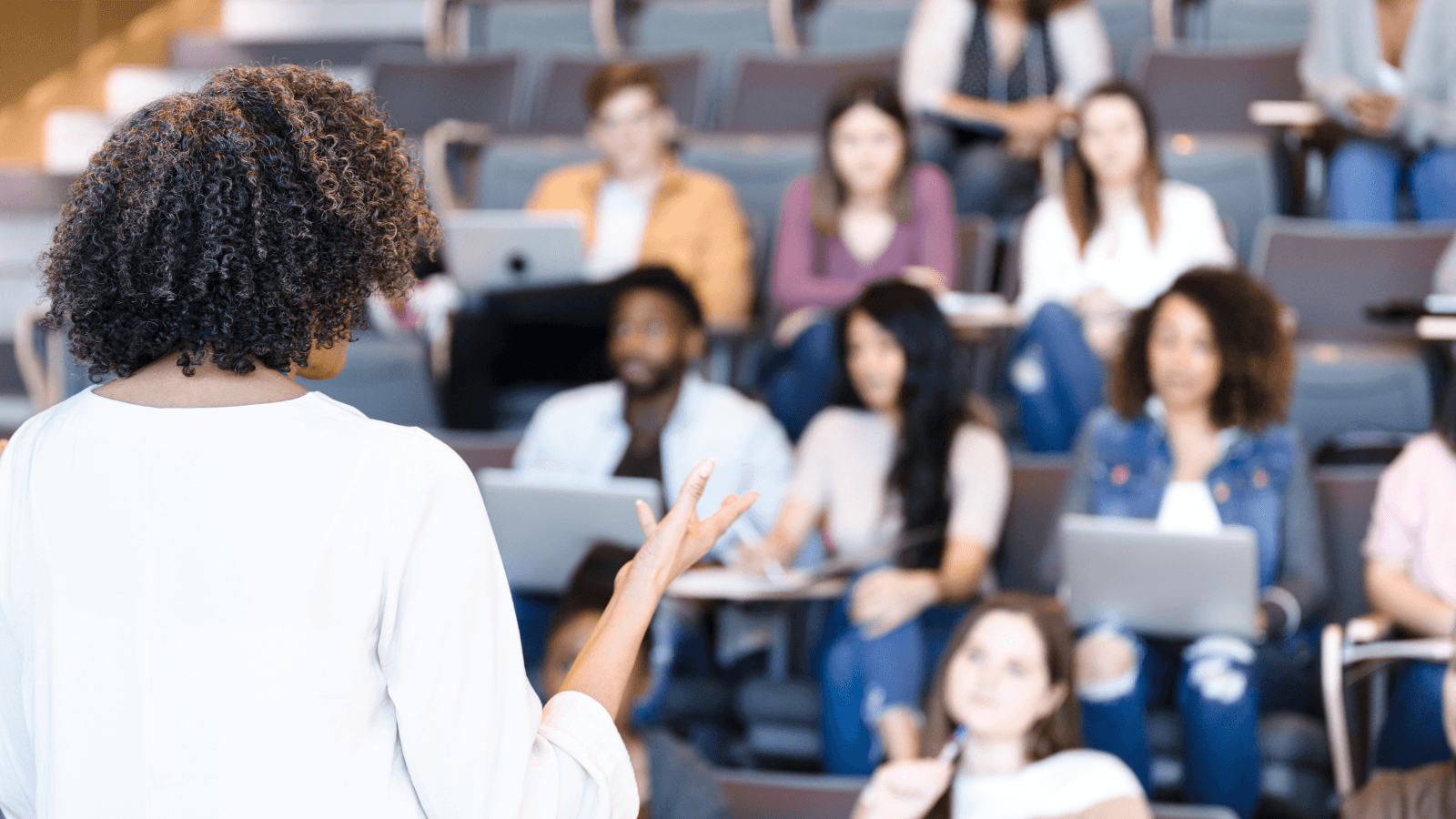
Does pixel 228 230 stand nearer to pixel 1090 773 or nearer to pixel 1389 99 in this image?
pixel 1090 773

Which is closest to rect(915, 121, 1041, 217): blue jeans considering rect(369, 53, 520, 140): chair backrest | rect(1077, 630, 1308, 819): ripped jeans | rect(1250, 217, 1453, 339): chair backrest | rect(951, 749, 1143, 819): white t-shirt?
rect(1250, 217, 1453, 339): chair backrest

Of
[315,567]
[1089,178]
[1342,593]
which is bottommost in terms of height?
[1342,593]

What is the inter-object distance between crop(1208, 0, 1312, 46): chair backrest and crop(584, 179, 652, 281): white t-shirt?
1726 millimetres

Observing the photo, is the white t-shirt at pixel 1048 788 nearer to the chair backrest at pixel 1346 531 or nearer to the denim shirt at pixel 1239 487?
the denim shirt at pixel 1239 487

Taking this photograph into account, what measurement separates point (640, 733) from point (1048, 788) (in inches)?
19.7

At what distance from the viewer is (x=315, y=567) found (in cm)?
65

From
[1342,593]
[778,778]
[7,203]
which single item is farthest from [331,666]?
[7,203]

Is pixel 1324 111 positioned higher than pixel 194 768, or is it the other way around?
pixel 1324 111

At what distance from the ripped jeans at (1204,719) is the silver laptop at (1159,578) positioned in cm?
3

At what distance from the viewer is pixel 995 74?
309 cm

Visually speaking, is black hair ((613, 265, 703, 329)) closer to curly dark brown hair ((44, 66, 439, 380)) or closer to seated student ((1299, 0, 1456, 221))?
seated student ((1299, 0, 1456, 221))

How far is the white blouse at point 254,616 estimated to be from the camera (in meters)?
0.65

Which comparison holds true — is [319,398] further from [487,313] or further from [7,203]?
[7,203]

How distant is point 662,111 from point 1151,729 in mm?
1607
